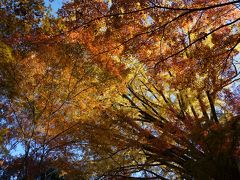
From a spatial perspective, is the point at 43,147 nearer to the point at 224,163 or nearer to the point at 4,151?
the point at 4,151

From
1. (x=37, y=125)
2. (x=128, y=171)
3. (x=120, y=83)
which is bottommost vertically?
(x=128, y=171)

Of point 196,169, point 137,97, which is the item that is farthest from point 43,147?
point 196,169

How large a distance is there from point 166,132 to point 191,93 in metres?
1.58

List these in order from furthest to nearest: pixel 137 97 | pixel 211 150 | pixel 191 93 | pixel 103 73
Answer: pixel 137 97 → pixel 191 93 → pixel 103 73 → pixel 211 150

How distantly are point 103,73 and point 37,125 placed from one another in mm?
2830

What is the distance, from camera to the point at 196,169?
26.7 feet

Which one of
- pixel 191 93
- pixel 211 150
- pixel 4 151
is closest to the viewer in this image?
pixel 211 150

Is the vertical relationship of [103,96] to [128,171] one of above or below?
above

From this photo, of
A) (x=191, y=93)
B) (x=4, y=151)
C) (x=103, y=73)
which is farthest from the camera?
(x=4, y=151)

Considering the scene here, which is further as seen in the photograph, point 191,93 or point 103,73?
point 191,93

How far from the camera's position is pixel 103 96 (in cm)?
909

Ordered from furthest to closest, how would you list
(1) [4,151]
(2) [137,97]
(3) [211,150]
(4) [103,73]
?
(1) [4,151]
(2) [137,97]
(4) [103,73]
(3) [211,150]

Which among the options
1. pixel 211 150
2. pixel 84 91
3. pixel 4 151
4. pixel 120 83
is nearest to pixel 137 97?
pixel 120 83

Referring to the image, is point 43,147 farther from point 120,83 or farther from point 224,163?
point 224,163
